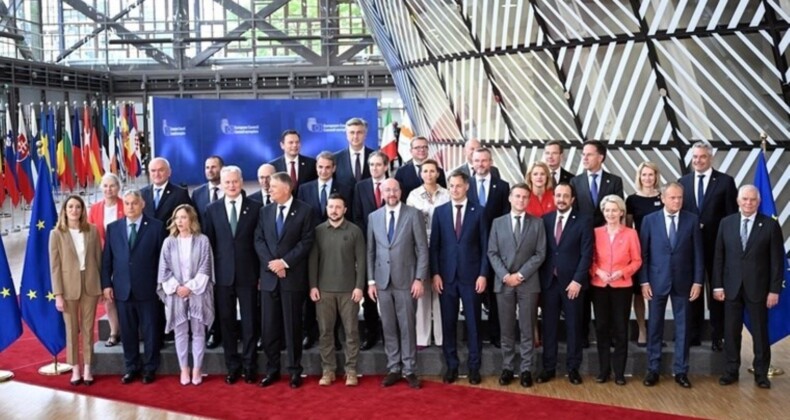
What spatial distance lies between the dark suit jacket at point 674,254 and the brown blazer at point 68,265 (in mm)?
5211

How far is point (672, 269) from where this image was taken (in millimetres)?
7754

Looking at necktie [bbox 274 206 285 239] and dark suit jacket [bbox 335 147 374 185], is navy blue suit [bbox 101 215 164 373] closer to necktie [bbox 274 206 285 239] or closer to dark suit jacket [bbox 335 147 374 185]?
necktie [bbox 274 206 285 239]

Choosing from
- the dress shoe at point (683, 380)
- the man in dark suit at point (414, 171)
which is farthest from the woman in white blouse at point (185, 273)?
the dress shoe at point (683, 380)

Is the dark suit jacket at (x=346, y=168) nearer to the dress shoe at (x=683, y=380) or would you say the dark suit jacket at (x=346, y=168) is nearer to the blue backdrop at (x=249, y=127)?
the dress shoe at (x=683, y=380)

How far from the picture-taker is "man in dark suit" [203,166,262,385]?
7918 millimetres

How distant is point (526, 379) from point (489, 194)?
1828mm

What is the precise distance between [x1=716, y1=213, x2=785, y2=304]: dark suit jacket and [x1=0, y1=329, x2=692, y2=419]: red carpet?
1575 mm

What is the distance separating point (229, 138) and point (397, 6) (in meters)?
14.8

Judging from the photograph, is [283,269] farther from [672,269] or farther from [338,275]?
[672,269]

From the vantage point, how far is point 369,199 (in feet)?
27.8

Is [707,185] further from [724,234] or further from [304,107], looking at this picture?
[304,107]

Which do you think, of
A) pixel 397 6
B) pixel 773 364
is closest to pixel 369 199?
pixel 773 364

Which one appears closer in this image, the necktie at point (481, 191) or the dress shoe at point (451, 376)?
the dress shoe at point (451, 376)

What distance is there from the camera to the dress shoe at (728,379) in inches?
310
